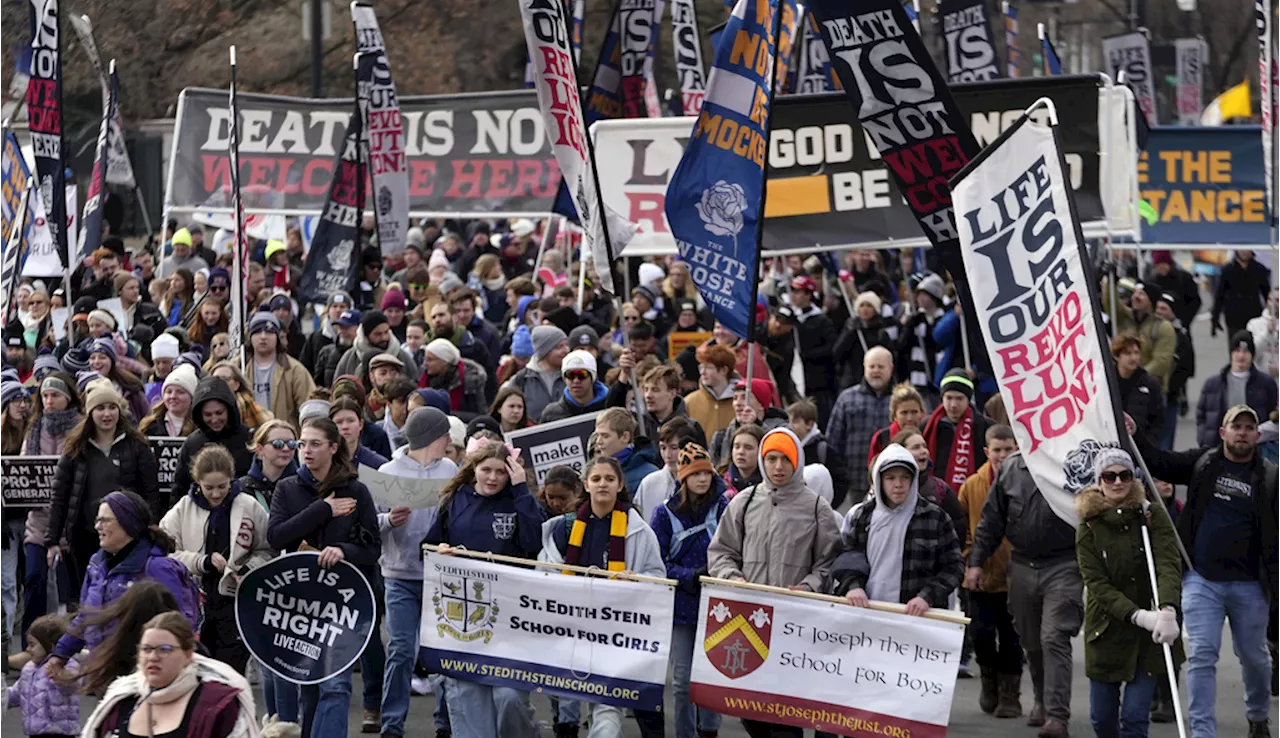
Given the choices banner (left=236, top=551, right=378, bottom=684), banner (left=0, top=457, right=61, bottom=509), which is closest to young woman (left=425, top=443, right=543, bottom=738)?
banner (left=236, top=551, right=378, bottom=684)

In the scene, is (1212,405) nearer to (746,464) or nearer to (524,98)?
(746,464)

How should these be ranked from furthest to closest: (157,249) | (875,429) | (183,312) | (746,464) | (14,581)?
(157,249)
(183,312)
(875,429)
(14,581)
(746,464)

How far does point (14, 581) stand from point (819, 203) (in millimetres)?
6552

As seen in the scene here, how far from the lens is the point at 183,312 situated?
18.1 meters

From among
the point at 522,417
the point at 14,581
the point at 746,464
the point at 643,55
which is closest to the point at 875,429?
the point at 522,417

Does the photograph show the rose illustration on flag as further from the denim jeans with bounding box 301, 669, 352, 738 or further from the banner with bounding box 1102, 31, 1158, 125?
the banner with bounding box 1102, 31, 1158, 125

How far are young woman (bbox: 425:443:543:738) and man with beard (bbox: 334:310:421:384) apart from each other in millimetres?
4804

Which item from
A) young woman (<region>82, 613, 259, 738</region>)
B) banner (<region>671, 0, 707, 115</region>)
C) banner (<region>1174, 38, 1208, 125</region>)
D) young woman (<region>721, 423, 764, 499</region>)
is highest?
banner (<region>1174, 38, 1208, 125</region>)

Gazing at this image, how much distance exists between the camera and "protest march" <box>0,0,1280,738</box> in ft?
27.5

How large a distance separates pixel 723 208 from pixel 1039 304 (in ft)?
11.3

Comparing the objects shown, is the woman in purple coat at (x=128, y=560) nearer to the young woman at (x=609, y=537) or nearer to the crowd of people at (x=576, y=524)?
the crowd of people at (x=576, y=524)

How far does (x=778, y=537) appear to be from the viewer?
915 cm

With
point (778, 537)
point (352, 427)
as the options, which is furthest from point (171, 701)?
point (352, 427)

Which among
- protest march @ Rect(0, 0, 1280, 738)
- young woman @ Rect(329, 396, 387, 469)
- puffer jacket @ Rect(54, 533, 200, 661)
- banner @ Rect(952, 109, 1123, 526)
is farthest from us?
young woman @ Rect(329, 396, 387, 469)
